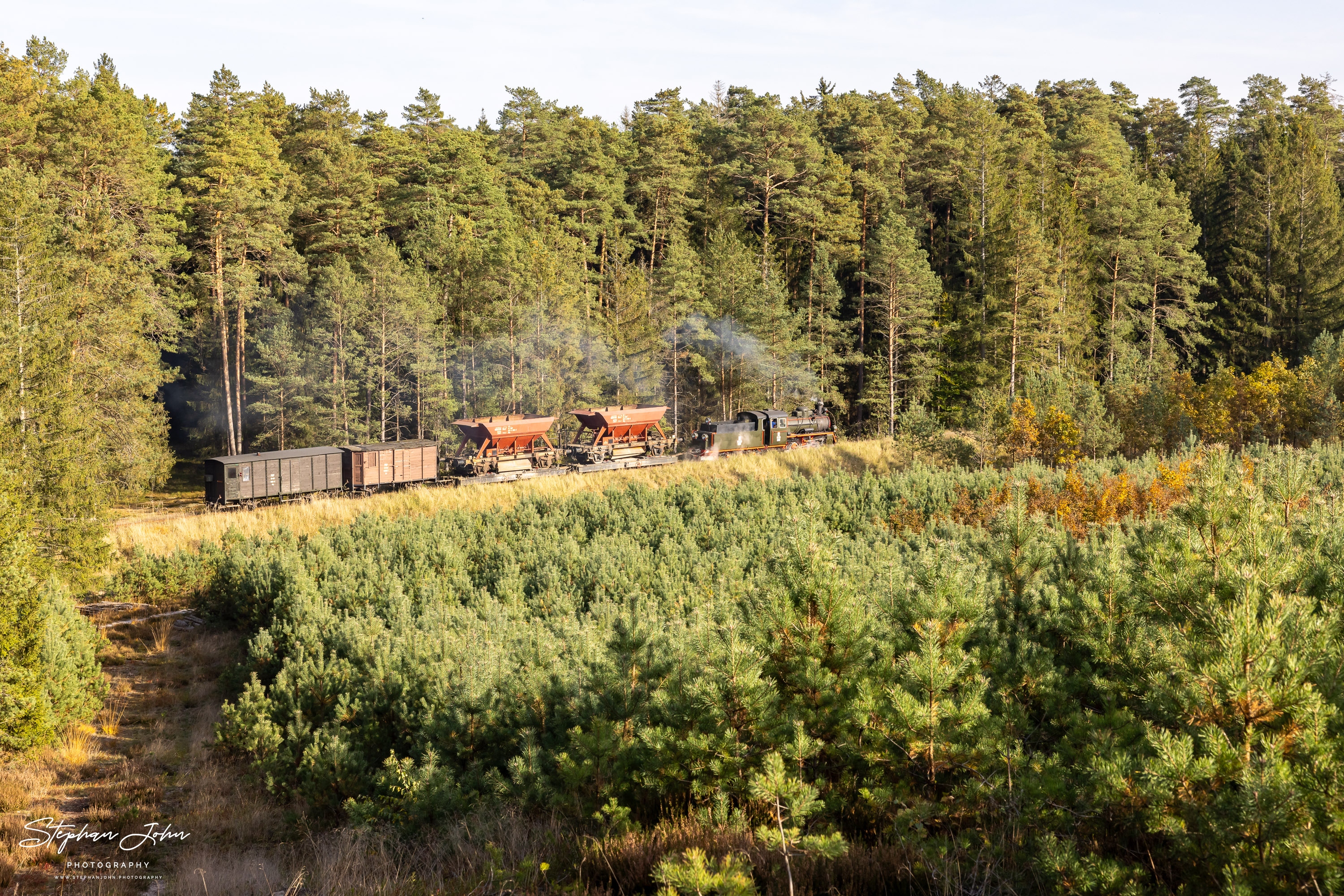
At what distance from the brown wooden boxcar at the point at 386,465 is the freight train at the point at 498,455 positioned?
1.0 inches

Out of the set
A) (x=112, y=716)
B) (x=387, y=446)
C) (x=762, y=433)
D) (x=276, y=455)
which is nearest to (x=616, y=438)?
(x=762, y=433)

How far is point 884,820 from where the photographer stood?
6.34m

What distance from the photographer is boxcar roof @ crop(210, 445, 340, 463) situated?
1038 inches

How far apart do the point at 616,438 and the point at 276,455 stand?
1262cm

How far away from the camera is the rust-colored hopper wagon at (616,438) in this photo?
32.9 m

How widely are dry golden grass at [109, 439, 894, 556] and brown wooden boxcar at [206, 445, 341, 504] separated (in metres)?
1.50

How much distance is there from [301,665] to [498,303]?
1266 inches

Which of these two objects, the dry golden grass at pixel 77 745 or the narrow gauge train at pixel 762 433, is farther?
the narrow gauge train at pixel 762 433

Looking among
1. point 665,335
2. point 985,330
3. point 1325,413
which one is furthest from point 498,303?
point 1325,413

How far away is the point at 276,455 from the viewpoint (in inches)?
1084

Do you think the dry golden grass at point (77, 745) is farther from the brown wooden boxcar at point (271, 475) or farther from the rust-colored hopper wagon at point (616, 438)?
the rust-colored hopper wagon at point (616, 438)

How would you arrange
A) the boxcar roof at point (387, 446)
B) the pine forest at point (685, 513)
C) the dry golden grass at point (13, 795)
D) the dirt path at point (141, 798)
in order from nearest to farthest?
the pine forest at point (685, 513) → the dirt path at point (141, 798) → the dry golden grass at point (13, 795) → the boxcar roof at point (387, 446)

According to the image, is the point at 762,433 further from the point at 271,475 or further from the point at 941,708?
the point at 941,708

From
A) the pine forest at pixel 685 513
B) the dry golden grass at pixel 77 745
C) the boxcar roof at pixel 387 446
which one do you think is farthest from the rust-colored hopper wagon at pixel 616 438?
the dry golden grass at pixel 77 745
